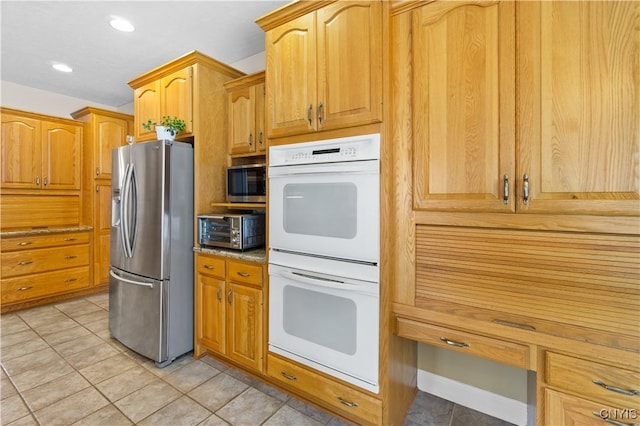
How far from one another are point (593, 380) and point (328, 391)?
1204 millimetres

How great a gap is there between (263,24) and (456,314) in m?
2.07

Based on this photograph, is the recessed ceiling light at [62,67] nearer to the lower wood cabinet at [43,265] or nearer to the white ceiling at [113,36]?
the white ceiling at [113,36]

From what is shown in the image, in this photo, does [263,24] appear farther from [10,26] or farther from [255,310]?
[10,26]

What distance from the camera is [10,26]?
7.87 feet

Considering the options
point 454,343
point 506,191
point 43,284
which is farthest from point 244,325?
point 43,284

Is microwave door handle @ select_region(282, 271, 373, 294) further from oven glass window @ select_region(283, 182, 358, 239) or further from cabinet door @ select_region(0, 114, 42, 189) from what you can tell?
cabinet door @ select_region(0, 114, 42, 189)

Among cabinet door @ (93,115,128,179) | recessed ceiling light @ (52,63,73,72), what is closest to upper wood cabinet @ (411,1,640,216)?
recessed ceiling light @ (52,63,73,72)

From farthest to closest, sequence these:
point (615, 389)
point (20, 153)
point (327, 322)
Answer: point (20, 153), point (327, 322), point (615, 389)

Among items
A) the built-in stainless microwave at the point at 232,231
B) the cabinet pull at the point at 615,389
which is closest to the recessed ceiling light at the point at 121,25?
the built-in stainless microwave at the point at 232,231

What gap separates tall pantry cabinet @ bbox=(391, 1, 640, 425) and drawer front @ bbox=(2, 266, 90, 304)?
13.8 ft

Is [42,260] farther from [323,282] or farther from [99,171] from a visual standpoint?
[323,282]

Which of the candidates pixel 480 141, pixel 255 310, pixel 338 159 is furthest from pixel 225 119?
pixel 480 141

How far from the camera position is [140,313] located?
2.31 m

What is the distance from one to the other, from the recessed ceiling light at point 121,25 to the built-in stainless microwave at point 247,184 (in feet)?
4.79
